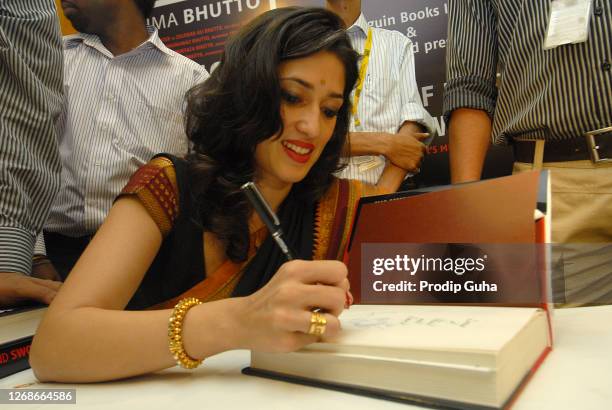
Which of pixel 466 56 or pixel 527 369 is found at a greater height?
pixel 466 56

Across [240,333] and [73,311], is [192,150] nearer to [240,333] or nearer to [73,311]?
[73,311]

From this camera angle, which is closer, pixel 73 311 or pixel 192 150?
pixel 73 311

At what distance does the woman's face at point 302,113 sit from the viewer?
3.54ft

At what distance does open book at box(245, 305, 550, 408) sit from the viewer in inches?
17.1

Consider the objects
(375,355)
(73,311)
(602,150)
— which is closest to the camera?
(375,355)

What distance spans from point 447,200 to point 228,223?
0.51 m

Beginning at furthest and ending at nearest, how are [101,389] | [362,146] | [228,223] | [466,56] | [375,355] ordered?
[362,146] → [466,56] → [228,223] → [101,389] → [375,355]

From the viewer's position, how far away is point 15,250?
1.05 m

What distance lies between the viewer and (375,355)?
19.1 inches

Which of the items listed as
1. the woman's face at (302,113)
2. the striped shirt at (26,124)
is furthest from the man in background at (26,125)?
the woman's face at (302,113)

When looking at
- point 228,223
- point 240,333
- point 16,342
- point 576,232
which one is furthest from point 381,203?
point 576,232

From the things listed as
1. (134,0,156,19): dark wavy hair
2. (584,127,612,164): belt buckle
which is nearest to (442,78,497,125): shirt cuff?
(584,127,612,164): belt buckle

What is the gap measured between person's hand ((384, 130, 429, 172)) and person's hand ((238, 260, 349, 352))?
4.45 ft

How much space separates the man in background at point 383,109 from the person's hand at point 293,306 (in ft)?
4.20
